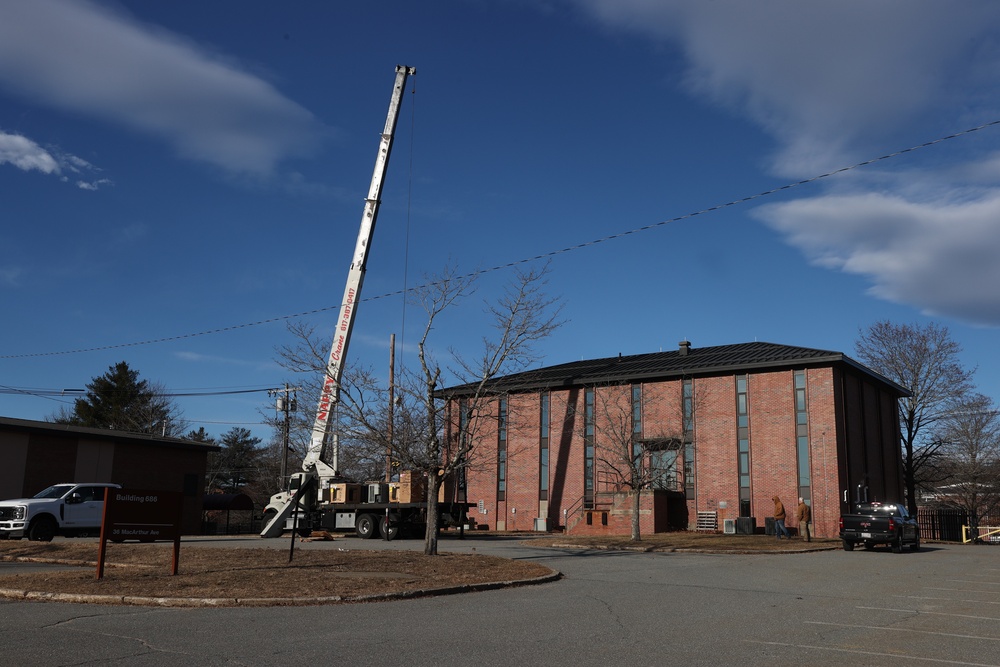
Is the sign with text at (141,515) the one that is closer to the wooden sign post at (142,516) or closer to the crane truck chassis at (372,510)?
the wooden sign post at (142,516)

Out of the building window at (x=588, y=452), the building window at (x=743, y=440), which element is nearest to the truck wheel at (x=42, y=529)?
the building window at (x=588, y=452)

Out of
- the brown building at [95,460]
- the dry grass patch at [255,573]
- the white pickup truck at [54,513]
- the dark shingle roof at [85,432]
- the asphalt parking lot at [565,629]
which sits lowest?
the asphalt parking lot at [565,629]

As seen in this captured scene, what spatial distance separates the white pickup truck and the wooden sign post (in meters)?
13.0

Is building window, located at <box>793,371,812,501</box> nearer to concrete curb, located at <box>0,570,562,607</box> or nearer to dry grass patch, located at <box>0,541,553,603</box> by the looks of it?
dry grass patch, located at <box>0,541,553,603</box>

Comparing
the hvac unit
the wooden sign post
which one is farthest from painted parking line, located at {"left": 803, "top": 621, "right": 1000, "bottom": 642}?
the hvac unit

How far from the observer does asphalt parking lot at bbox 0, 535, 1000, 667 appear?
7.59m

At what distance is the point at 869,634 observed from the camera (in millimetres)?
9328

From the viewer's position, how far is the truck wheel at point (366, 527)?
31.0m

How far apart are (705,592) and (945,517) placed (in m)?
36.7

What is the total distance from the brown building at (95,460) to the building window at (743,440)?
85.7ft

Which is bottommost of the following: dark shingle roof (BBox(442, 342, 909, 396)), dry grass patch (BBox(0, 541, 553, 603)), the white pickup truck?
dry grass patch (BBox(0, 541, 553, 603))

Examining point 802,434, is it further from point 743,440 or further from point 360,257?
point 360,257

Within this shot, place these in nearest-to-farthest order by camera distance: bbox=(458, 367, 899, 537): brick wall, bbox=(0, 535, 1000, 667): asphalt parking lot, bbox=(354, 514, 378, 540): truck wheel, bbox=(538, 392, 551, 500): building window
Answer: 1. bbox=(0, 535, 1000, 667): asphalt parking lot
2. bbox=(354, 514, 378, 540): truck wheel
3. bbox=(458, 367, 899, 537): brick wall
4. bbox=(538, 392, 551, 500): building window

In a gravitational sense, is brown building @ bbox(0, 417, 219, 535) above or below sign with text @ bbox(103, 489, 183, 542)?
above
